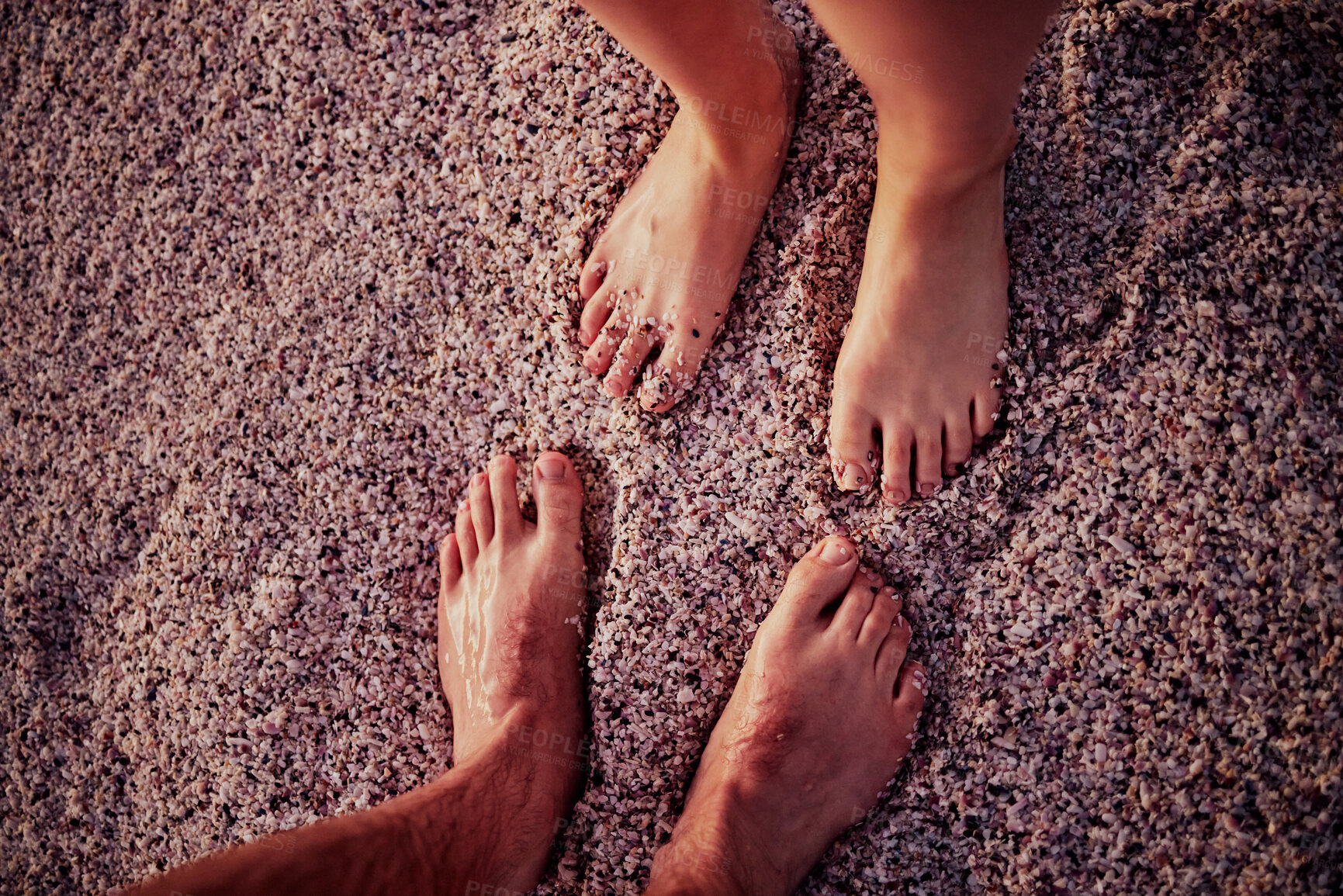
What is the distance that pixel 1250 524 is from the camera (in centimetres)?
124

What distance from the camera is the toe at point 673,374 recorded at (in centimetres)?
147

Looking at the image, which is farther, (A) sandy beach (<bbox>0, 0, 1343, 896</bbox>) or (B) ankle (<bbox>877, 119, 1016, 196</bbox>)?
(A) sandy beach (<bbox>0, 0, 1343, 896</bbox>)

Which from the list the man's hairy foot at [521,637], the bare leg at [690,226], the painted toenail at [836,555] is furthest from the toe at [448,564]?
the painted toenail at [836,555]

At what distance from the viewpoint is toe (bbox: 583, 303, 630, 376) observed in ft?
4.97

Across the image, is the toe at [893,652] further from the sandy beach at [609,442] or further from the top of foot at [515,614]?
the top of foot at [515,614]

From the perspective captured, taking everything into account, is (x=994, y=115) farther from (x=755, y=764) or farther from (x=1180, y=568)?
(x=755, y=764)

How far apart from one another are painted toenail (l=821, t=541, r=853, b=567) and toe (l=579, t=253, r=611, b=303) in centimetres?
68

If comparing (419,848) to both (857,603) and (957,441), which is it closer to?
(857,603)

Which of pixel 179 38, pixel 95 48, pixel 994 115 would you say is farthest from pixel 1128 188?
pixel 95 48

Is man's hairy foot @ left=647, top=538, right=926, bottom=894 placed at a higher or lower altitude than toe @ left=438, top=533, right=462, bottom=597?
lower

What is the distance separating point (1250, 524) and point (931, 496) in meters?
0.49

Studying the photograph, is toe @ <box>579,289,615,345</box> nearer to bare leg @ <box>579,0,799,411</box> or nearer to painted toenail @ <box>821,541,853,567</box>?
bare leg @ <box>579,0,799,411</box>

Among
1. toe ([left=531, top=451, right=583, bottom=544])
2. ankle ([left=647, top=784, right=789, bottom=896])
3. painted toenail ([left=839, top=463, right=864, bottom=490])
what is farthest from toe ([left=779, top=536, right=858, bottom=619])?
toe ([left=531, top=451, right=583, bottom=544])

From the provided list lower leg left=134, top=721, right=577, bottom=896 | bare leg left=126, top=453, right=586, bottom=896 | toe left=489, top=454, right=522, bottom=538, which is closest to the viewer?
lower leg left=134, top=721, right=577, bottom=896
